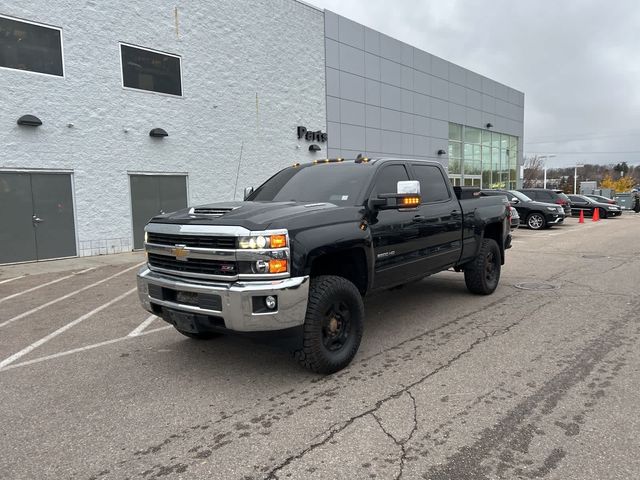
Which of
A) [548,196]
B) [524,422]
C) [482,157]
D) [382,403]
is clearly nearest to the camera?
[524,422]

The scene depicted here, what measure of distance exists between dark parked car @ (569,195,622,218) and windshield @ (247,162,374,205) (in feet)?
90.4

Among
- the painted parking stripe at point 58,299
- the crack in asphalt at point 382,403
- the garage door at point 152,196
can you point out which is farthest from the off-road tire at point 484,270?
the garage door at point 152,196

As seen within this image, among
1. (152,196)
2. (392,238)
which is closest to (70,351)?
(392,238)

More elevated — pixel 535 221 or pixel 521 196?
pixel 521 196

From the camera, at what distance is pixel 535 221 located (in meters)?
20.2

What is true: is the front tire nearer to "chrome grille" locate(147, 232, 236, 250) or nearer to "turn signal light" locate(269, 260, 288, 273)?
"turn signal light" locate(269, 260, 288, 273)

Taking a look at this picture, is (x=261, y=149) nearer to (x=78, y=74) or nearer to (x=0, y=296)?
(x=78, y=74)

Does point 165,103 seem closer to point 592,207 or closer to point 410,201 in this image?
point 410,201

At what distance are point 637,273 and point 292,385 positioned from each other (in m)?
8.00

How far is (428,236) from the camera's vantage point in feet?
18.1

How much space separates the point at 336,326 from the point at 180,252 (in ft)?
4.97

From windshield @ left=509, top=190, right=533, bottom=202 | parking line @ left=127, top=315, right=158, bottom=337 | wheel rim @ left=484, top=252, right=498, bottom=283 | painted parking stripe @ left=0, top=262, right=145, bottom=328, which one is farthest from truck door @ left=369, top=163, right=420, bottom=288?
windshield @ left=509, top=190, right=533, bottom=202

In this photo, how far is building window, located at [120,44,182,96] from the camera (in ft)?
43.0

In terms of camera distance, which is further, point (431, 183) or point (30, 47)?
point (30, 47)
